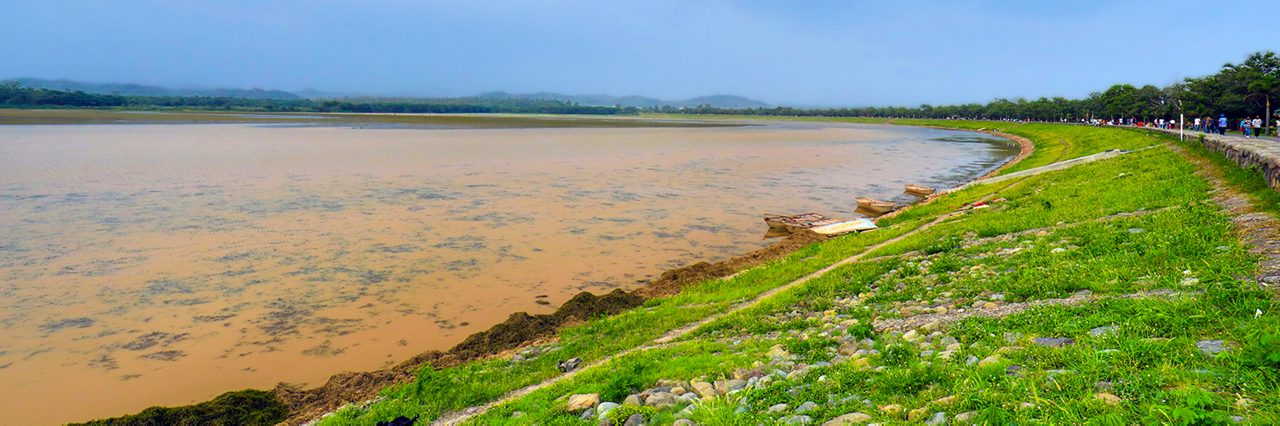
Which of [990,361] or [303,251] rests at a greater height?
[990,361]

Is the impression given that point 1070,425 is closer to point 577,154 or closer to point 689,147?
point 577,154

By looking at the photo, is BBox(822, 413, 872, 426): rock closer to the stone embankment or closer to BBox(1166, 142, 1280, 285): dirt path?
BBox(1166, 142, 1280, 285): dirt path

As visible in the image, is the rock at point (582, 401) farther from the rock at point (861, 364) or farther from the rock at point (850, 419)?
the rock at point (861, 364)

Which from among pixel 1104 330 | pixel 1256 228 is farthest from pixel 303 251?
pixel 1256 228

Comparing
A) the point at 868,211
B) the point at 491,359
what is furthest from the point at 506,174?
the point at 491,359

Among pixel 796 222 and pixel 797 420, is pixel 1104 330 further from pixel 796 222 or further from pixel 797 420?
pixel 796 222

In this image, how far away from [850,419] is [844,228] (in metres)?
16.9

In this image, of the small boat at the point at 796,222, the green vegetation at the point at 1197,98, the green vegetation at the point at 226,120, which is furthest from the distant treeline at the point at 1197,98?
the green vegetation at the point at 226,120

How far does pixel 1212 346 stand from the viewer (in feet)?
20.7

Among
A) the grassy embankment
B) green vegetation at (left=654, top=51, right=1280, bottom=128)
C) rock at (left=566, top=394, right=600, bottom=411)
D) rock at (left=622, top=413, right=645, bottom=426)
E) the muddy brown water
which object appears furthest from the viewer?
green vegetation at (left=654, top=51, right=1280, bottom=128)

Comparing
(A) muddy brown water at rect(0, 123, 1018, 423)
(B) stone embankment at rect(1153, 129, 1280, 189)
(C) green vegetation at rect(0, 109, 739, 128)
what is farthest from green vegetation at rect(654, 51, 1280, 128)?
(C) green vegetation at rect(0, 109, 739, 128)

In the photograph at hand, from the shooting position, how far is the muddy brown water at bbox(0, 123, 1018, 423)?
1254 cm

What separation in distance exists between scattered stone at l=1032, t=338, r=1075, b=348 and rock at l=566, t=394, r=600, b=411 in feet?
15.2

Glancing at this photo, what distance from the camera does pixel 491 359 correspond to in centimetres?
1157
